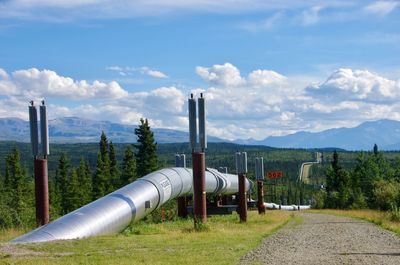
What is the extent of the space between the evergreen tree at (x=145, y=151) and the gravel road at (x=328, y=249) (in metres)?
46.1

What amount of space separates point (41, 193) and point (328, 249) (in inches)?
501

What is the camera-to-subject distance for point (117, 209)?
75.6 ft

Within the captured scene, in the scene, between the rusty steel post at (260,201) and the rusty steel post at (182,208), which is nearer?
the rusty steel post at (182,208)

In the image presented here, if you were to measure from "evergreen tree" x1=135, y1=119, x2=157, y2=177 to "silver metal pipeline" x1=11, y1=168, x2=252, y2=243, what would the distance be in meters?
34.1

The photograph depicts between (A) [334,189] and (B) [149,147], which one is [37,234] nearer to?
(B) [149,147]

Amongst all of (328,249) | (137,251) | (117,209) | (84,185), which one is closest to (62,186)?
(84,185)

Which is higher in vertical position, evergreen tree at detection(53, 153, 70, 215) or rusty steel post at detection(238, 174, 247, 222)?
rusty steel post at detection(238, 174, 247, 222)

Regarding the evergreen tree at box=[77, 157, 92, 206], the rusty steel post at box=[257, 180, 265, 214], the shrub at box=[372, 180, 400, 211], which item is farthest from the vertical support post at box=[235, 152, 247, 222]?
the evergreen tree at box=[77, 157, 92, 206]

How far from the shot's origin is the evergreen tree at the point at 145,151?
226ft

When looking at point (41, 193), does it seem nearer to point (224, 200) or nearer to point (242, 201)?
point (242, 201)

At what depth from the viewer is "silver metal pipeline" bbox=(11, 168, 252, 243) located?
1947 cm

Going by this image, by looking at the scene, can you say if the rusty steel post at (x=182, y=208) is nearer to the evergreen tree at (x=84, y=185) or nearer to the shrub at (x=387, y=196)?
the shrub at (x=387, y=196)

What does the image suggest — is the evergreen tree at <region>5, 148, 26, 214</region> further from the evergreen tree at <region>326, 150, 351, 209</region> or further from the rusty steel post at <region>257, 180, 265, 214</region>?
the evergreen tree at <region>326, 150, 351, 209</region>

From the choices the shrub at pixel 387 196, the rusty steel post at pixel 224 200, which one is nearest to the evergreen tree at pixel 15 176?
the rusty steel post at pixel 224 200
